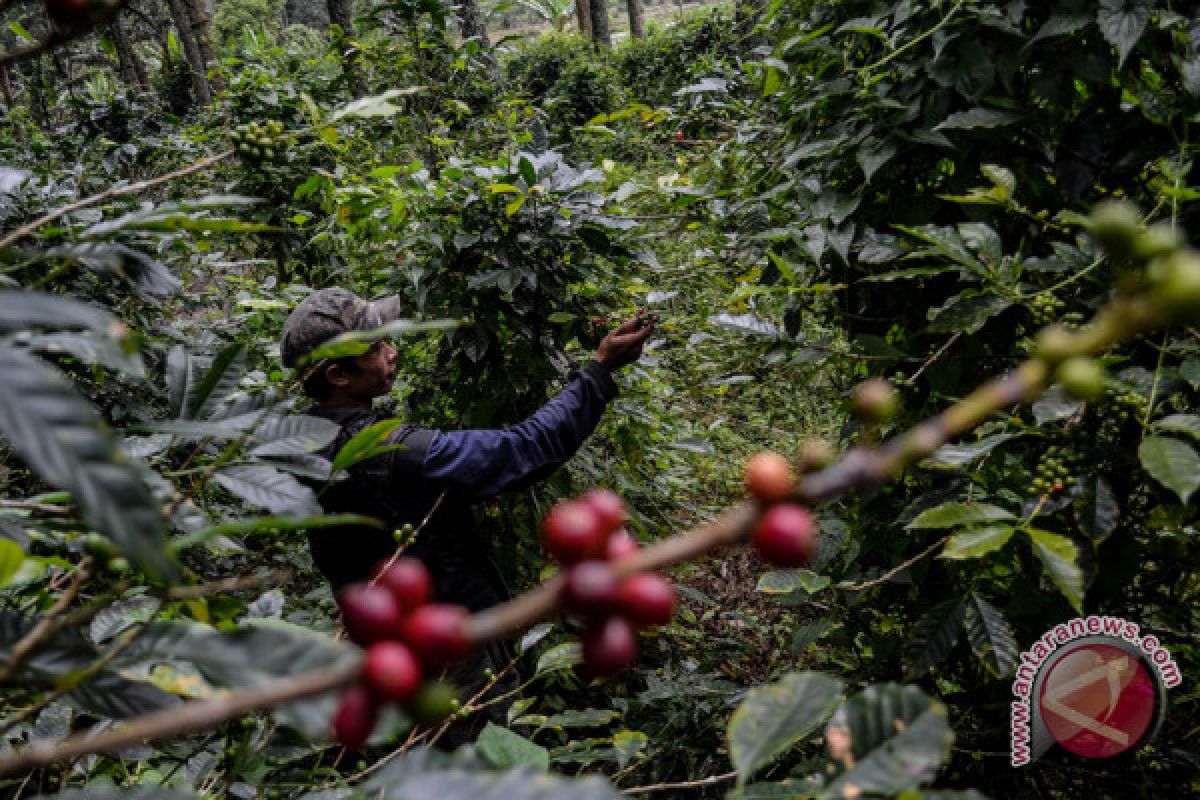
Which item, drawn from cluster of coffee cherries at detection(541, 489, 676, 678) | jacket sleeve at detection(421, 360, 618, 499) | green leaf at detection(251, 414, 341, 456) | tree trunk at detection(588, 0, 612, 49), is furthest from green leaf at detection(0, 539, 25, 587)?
tree trunk at detection(588, 0, 612, 49)

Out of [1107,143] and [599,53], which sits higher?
[599,53]

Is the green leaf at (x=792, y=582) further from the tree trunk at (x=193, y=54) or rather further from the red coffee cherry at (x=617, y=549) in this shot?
the tree trunk at (x=193, y=54)

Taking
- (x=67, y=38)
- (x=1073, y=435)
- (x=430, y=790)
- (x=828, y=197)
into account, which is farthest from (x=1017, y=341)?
(x=67, y=38)

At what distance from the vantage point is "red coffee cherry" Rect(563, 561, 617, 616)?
1.01ft

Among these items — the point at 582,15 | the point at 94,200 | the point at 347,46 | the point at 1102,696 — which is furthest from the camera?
the point at 582,15

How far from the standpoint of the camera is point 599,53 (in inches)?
429

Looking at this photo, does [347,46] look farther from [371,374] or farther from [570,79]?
[570,79]

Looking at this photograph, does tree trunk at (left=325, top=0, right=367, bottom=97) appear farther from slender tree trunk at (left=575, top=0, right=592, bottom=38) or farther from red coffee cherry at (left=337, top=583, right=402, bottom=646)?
slender tree trunk at (left=575, top=0, right=592, bottom=38)

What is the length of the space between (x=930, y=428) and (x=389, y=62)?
12.0ft

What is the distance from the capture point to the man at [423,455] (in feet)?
5.69

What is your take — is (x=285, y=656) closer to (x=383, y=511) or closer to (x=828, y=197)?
(x=828, y=197)

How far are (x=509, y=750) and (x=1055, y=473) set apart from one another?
0.88 meters

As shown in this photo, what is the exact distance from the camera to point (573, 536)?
13.0 inches

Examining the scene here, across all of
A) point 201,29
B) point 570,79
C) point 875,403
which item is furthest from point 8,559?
point 570,79
